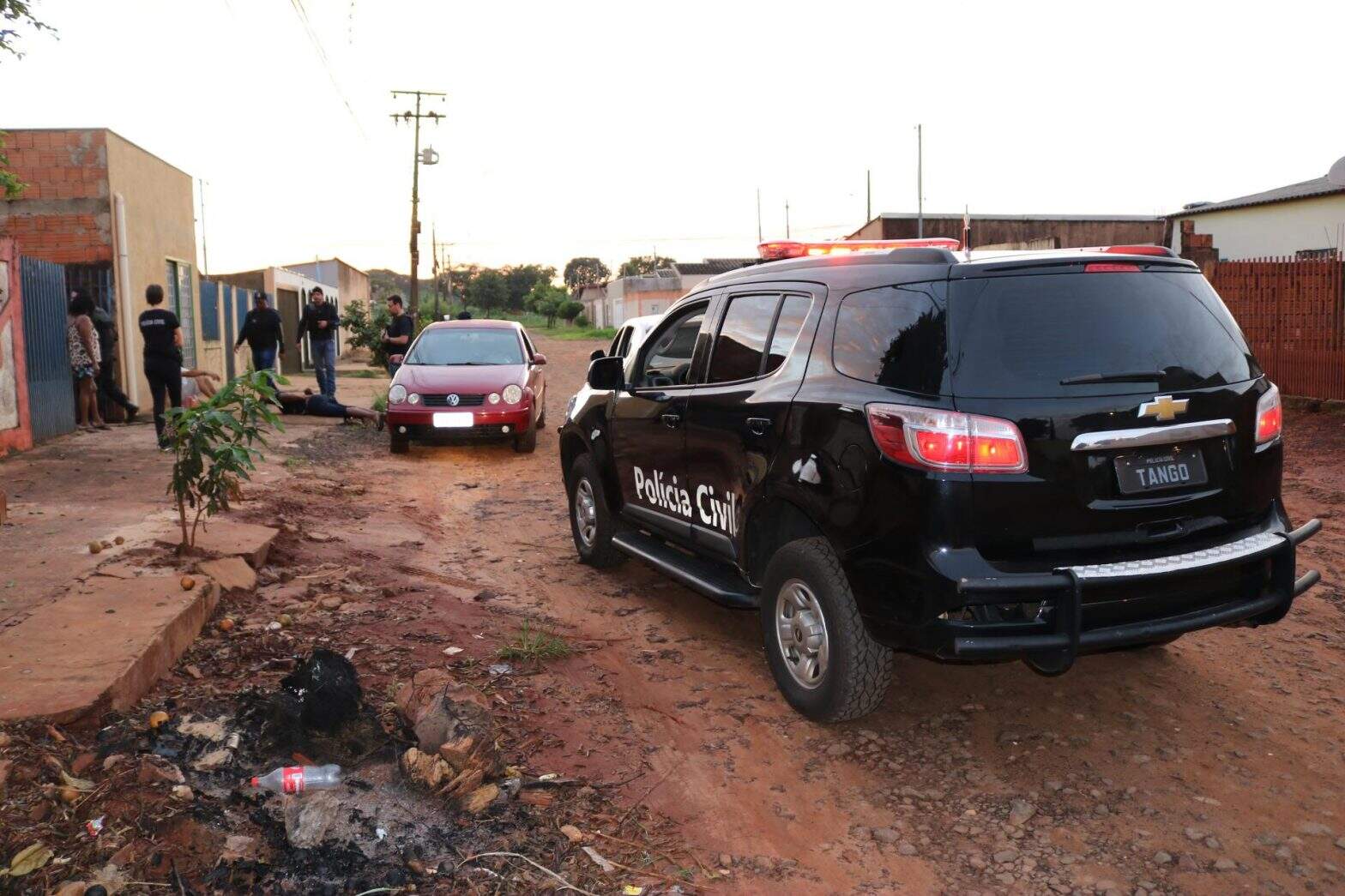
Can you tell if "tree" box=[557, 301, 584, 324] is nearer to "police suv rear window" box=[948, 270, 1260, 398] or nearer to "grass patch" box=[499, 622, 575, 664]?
"grass patch" box=[499, 622, 575, 664]

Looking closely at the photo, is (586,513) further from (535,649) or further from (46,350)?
(46,350)

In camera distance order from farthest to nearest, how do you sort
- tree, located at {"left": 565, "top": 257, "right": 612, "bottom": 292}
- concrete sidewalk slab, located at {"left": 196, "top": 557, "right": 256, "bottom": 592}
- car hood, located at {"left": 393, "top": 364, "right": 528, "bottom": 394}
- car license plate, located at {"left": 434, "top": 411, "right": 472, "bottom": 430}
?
tree, located at {"left": 565, "top": 257, "right": 612, "bottom": 292}, car hood, located at {"left": 393, "top": 364, "right": 528, "bottom": 394}, car license plate, located at {"left": 434, "top": 411, "right": 472, "bottom": 430}, concrete sidewalk slab, located at {"left": 196, "top": 557, "right": 256, "bottom": 592}

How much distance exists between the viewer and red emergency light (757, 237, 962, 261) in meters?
4.69

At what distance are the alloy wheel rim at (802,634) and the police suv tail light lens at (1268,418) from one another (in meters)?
1.81

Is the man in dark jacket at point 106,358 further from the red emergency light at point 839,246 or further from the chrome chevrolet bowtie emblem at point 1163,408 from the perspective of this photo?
the chrome chevrolet bowtie emblem at point 1163,408

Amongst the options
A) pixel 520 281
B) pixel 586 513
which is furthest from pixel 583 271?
pixel 586 513

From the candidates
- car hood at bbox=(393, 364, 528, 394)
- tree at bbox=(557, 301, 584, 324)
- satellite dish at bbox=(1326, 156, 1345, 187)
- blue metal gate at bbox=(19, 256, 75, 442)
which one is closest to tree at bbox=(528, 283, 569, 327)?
tree at bbox=(557, 301, 584, 324)

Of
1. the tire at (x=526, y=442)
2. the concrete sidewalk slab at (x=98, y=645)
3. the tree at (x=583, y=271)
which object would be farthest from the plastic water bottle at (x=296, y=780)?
the tree at (x=583, y=271)

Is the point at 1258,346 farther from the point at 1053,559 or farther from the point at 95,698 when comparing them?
the point at 95,698

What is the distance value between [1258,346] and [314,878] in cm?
1413

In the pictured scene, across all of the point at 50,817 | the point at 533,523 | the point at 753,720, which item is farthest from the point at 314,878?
the point at 533,523

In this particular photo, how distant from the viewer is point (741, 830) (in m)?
3.62

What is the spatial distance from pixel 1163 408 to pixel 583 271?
148 meters

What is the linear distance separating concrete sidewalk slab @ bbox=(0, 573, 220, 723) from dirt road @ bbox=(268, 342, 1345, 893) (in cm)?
129
